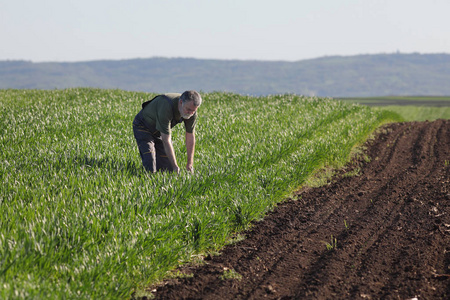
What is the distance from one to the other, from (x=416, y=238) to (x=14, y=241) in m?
5.17

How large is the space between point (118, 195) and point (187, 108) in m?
1.55

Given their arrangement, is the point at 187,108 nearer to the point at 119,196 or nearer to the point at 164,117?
the point at 164,117

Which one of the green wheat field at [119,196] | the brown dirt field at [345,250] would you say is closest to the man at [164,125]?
the green wheat field at [119,196]

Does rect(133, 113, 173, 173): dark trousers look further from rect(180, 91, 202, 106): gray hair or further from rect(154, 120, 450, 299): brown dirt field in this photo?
rect(154, 120, 450, 299): brown dirt field

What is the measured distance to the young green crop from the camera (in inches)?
178

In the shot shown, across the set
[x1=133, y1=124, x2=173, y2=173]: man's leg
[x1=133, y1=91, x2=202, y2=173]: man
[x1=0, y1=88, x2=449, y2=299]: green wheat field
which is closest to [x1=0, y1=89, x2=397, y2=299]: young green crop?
[x1=0, y1=88, x2=449, y2=299]: green wheat field

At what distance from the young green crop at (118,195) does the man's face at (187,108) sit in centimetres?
104

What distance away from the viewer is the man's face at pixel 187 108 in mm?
6561

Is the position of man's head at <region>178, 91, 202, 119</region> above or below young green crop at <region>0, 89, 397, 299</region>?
above

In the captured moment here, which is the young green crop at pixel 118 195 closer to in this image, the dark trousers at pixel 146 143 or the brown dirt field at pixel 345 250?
the dark trousers at pixel 146 143

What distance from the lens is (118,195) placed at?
6.25 meters

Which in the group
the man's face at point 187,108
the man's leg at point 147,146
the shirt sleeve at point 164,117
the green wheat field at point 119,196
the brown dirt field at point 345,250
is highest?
the man's face at point 187,108

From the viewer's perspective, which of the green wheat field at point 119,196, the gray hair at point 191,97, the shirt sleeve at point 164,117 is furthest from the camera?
the shirt sleeve at point 164,117

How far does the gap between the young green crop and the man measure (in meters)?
0.33
